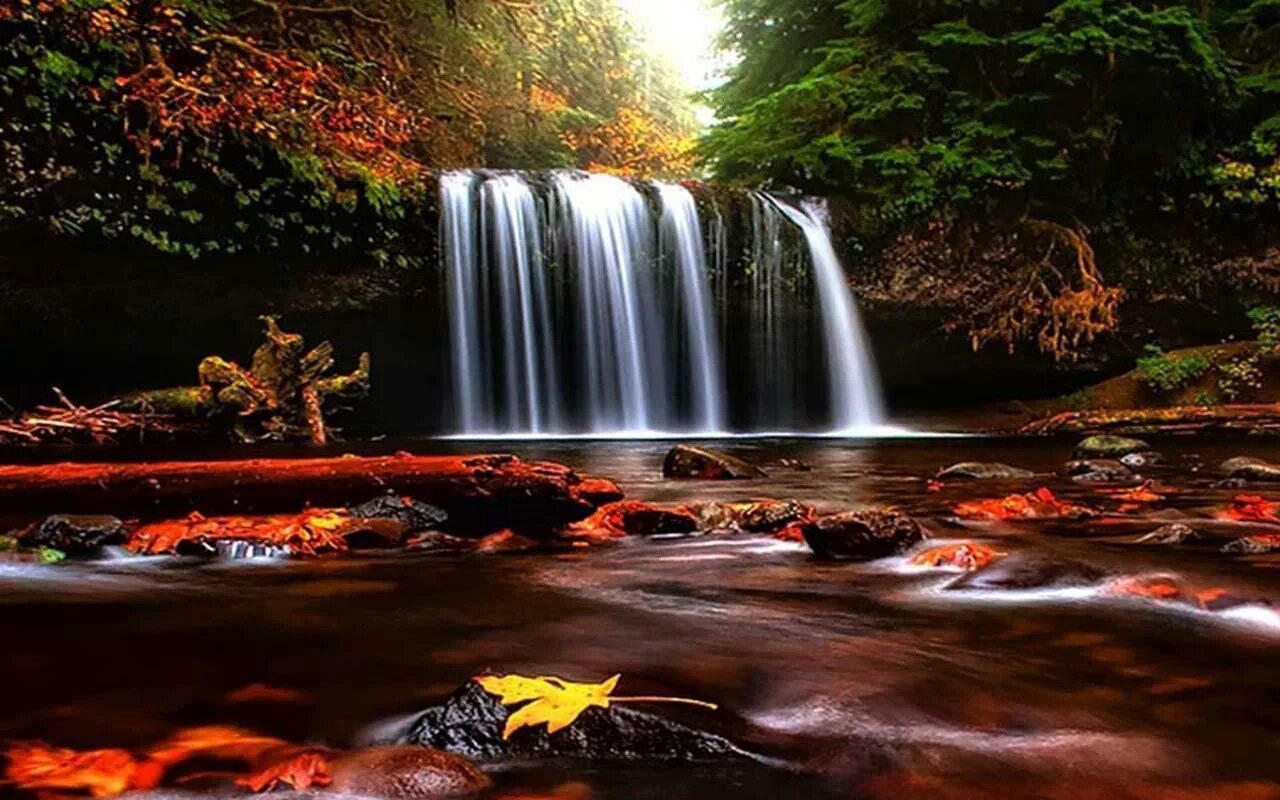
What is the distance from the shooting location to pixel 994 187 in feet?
43.5

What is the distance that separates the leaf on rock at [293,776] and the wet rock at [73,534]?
2808 mm

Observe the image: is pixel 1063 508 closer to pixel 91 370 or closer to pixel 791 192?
pixel 791 192

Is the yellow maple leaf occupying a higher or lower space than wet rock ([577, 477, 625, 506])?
lower

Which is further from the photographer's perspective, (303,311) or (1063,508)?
(303,311)

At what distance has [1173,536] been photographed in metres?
4.11

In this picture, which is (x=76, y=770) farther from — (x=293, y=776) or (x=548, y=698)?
(x=548, y=698)

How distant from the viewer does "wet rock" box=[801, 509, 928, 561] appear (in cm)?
401

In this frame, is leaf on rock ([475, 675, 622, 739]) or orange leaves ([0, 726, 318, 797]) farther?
leaf on rock ([475, 675, 622, 739])

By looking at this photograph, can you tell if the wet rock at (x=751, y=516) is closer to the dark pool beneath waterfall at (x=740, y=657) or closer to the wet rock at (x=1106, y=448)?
the dark pool beneath waterfall at (x=740, y=657)

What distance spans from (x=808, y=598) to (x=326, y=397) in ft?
A: 32.1

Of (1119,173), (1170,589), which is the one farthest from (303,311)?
(1119,173)

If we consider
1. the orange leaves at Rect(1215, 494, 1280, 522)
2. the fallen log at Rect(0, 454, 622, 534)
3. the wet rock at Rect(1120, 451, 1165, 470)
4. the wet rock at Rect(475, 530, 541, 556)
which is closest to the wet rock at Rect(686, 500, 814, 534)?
the fallen log at Rect(0, 454, 622, 534)

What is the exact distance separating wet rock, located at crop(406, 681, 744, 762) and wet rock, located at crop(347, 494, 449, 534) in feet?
8.26

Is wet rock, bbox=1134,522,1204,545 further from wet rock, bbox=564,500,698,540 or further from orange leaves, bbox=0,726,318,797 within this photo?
orange leaves, bbox=0,726,318,797
